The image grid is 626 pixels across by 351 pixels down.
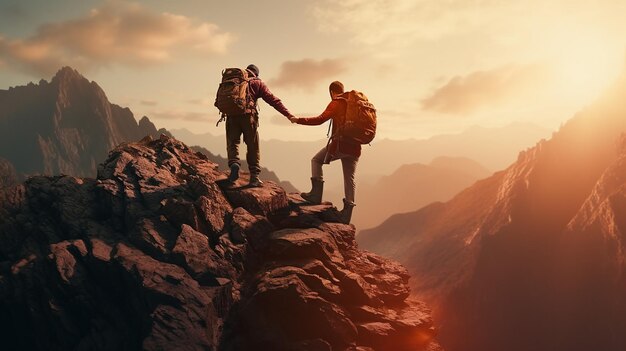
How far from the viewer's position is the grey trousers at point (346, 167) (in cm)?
1260

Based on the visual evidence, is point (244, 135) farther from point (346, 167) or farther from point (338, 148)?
point (346, 167)

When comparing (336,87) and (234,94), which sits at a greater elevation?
(336,87)

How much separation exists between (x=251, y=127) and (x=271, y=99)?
123 centimetres

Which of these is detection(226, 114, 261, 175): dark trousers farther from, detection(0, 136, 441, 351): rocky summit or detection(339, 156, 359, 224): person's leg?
detection(339, 156, 359, 224): person's leg

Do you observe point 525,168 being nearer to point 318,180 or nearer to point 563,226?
point 563,226

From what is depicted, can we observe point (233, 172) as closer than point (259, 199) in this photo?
No

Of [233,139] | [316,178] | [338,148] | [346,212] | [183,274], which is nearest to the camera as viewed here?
[183,274]

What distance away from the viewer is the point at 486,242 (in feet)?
261

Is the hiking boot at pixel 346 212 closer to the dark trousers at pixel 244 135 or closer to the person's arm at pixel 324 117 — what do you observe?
the person's arm at pixel 324 117

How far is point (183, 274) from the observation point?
9.27 metres

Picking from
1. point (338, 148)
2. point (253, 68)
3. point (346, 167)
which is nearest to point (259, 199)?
point (338, 148)

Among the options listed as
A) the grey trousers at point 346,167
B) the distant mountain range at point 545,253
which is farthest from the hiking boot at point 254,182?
the distant mountain range at point 545,253

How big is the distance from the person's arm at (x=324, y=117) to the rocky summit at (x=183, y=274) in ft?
8.30

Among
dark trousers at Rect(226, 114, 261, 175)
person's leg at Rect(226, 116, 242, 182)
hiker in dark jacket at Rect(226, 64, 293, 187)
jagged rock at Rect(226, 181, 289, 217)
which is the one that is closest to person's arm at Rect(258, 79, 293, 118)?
hiker in dark jacket at Rect(226, 64, 293, 187)
